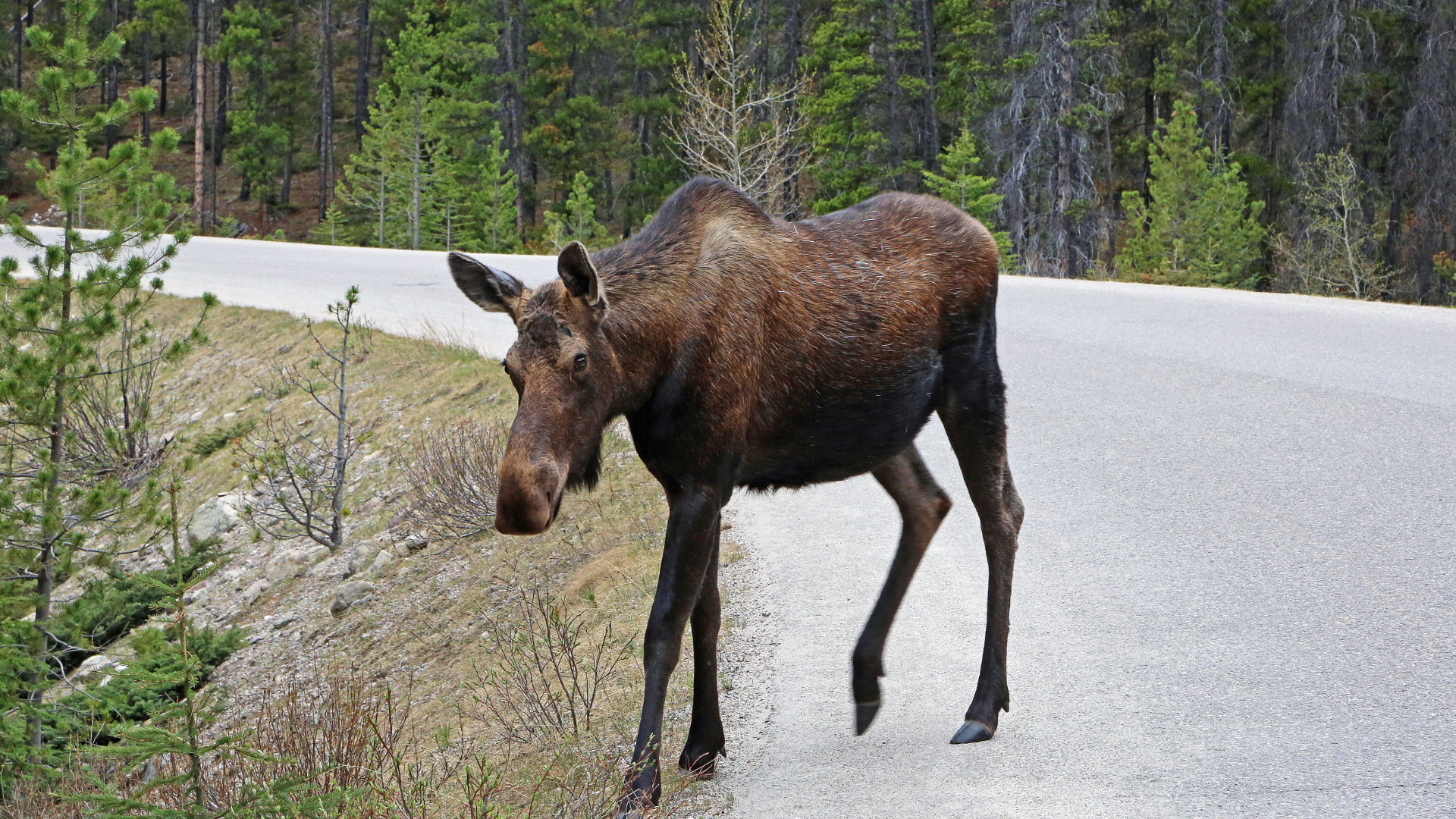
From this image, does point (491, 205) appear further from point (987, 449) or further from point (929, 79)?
point (987, 449)

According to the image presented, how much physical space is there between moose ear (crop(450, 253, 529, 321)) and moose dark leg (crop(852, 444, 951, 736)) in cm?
155

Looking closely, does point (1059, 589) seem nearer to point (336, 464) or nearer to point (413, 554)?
point (413, 554)

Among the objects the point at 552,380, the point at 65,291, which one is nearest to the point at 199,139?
the point at 65,291

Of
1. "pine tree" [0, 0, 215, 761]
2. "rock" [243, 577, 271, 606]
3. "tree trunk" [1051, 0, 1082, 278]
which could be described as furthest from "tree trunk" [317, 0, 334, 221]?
"pine tree" [0, 0, 215, 761]

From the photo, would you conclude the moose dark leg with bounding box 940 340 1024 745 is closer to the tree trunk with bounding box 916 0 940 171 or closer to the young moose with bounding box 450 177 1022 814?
the young moose with bounding box 450 177 1022 814

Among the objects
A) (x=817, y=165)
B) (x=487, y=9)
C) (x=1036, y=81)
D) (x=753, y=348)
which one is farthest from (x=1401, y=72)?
(x=753, y=348)

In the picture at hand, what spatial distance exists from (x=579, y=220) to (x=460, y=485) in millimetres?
31120

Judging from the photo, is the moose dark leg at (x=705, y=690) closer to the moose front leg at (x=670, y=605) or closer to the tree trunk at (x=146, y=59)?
the moose front leg at (x=670, y=605)

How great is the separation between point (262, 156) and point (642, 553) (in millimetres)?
53455

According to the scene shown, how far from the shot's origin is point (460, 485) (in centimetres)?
956

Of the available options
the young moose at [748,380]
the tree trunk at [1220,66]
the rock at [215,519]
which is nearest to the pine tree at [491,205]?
the tree trunk at [1220,66]

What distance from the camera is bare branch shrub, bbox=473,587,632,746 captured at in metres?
4.75

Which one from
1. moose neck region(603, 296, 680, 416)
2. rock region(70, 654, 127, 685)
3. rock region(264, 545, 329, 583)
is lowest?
rock region(70, 654, 127, 685)

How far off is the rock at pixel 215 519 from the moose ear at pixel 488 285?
979 centimetres
